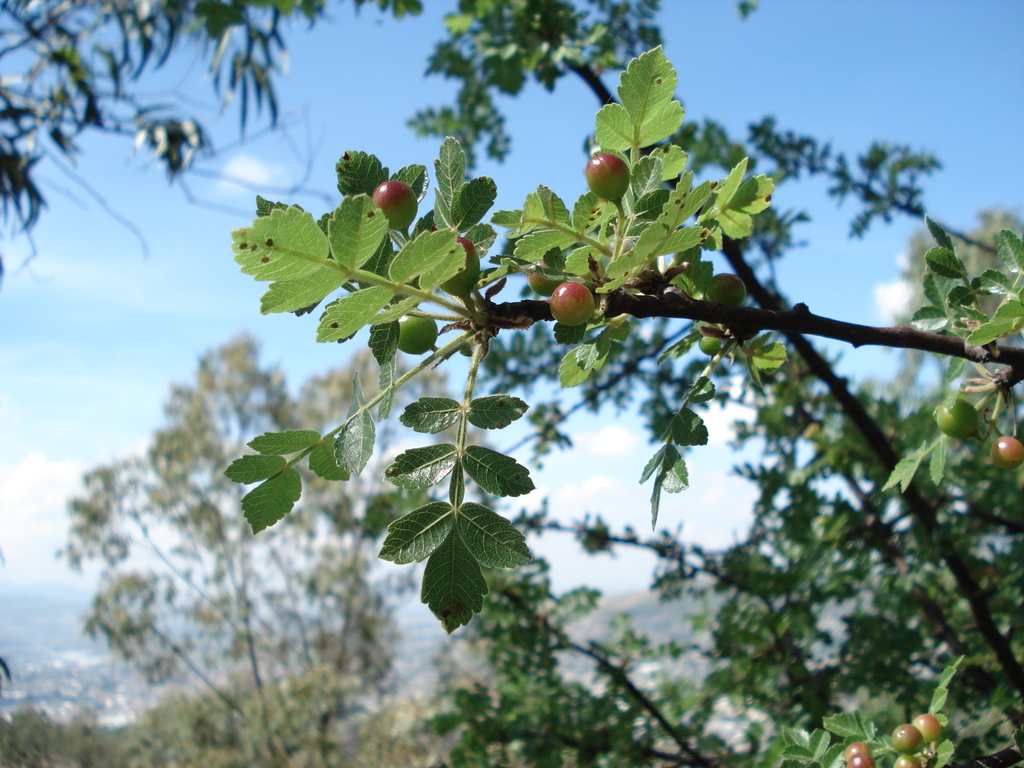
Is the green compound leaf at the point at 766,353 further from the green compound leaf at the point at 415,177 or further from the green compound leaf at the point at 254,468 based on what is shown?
the green compound leaf at the point at 254,468

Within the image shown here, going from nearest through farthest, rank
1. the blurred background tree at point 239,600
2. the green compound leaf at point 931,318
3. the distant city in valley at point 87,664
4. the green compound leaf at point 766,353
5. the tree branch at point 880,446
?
the green compound leaf at point 766,353, the green compound leaf at point 931,318, the tree branch at point 880,446, the distant city in valley at point 87,664, the blurred background tree at point 239,600

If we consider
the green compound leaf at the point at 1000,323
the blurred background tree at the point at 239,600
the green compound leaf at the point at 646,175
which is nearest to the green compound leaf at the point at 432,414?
the green compound leaf at the point at 646,175

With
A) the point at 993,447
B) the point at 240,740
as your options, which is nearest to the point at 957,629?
the point at 993,447

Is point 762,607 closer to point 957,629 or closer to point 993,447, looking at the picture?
point 957,629

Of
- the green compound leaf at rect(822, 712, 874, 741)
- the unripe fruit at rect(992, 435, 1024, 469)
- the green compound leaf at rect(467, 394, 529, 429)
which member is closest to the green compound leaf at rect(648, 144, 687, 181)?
the green compound leaf at rect(467, 394, 529, 429)

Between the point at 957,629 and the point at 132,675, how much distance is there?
12.3 metres

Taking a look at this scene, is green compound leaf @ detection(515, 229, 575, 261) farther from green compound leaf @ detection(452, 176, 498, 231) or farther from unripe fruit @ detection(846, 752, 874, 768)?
unripe fruit @ detection(846, 752, 874, 768)

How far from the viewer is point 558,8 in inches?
68.1

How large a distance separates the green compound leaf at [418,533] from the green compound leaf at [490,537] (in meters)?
0.01

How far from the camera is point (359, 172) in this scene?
0.53 metres

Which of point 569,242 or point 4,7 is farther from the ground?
point 4,7

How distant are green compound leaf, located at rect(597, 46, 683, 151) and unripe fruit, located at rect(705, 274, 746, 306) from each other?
138 mm

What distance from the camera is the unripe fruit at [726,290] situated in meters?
0.59

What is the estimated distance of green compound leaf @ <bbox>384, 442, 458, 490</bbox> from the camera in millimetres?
527
